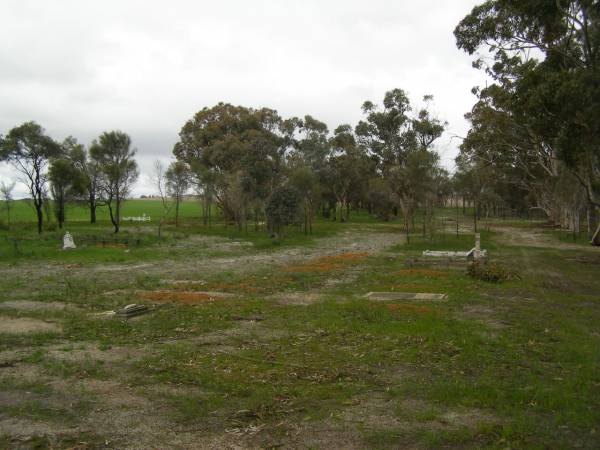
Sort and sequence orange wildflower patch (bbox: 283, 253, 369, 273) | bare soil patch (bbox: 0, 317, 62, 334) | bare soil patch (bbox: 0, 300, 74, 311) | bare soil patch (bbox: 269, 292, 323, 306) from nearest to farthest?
1. bare soil patch (bbox: 0, 317, 62, 334)
2. bare soil patch (bbox: 0, 300, 74, 311)
3. bare soil patch (bbox: 269, 292, 323, 306)
4. orange wildflower patch (bbox: 283, 253, 369, 273)

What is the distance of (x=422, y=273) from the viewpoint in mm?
20094

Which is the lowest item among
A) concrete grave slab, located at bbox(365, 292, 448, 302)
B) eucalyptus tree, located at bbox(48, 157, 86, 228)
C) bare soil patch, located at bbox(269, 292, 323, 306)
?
bare soil patch, located at bbox(269, 292, 323, 306)

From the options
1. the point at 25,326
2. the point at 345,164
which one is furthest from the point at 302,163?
the point at 25,326

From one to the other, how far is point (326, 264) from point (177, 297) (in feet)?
32.7

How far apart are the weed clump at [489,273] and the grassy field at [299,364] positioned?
32cm

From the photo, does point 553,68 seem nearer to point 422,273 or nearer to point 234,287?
point 422,273

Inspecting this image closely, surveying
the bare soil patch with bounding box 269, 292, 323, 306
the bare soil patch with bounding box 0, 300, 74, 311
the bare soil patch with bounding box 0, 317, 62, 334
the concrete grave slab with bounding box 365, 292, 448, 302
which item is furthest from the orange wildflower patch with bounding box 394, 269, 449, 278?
the bare soil patch with bounding box 0, 317, 62, 334

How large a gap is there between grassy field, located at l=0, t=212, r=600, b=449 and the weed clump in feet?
1.06

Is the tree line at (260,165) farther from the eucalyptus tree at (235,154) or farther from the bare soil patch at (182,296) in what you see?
the bare soil patch at (182,296)

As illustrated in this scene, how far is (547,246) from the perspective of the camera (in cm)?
3347

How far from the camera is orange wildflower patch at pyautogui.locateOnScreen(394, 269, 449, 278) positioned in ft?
64.3

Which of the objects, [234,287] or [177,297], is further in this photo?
[234,287]

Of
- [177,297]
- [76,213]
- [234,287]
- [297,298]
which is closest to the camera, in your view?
[177,297]

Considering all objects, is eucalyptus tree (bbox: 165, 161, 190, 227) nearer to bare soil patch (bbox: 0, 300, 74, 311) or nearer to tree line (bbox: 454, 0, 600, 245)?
tree line (bbox: 454, 0, 600, 245)
